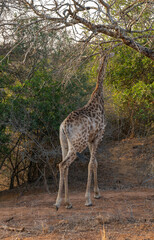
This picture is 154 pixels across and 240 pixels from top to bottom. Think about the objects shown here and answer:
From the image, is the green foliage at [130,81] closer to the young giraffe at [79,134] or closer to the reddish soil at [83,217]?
the young giraffe at [79,134]

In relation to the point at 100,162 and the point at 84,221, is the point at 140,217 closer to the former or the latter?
the point at 84,221

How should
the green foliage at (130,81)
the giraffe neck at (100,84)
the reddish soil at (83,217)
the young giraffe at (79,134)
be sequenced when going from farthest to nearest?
the green foliage at (130,81) < the giraffe neck at (100,84) < the young giraffe at (79,134) < the reddish soil at (83,217)

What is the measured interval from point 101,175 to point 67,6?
5.37 m

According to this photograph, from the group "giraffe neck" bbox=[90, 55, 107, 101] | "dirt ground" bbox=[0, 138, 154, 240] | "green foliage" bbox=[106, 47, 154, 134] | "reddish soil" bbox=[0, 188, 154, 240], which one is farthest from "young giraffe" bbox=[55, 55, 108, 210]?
"green foliage" bbox=[106, 47, 154, 134]

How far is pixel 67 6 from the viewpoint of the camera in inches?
161

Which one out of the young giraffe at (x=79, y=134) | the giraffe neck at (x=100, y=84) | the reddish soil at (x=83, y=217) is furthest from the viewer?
the giraffe neck at (x=100, y=84)

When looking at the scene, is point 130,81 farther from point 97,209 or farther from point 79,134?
point 97,209

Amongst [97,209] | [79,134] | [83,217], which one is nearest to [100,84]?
[79,134]

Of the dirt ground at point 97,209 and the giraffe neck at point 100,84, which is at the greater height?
the giraffe neck at point 100,84

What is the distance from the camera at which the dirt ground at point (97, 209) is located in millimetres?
3742

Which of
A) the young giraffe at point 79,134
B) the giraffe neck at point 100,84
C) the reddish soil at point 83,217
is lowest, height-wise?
the reddish soil at point 83,217

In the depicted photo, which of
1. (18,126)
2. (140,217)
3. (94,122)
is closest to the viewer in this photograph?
(140,217)

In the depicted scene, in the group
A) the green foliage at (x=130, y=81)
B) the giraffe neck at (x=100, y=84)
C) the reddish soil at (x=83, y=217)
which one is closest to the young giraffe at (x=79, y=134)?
the giraffe neck at (x=100, y=84)

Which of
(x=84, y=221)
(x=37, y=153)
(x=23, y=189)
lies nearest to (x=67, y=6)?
(x=84, y=221)
